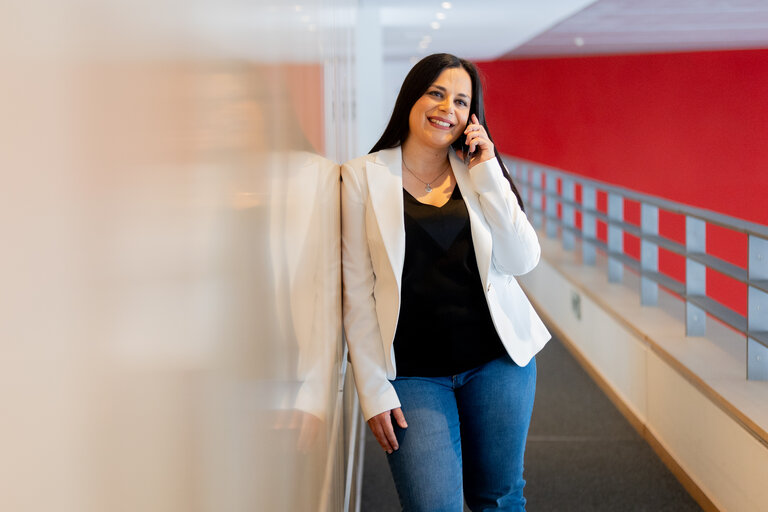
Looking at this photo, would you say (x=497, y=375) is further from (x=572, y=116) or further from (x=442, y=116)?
(x=572, y=116)

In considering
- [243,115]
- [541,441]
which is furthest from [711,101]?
[243,115]

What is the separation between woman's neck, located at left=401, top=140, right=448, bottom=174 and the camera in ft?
6.98

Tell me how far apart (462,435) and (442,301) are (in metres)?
0.34

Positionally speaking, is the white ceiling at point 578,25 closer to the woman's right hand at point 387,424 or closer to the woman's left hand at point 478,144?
the woman's left hand at point 478,144

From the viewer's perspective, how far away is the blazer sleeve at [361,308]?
79.0 inches

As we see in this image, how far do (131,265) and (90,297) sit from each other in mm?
57

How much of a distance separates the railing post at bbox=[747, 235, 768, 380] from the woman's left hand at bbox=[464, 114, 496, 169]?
5.00 ft

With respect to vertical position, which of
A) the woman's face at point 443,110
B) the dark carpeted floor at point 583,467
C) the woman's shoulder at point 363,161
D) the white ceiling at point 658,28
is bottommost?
the dark carpeted floor at point 583,467

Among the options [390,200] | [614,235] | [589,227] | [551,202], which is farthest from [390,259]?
[551,202]

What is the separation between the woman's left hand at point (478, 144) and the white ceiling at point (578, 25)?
6.85 metres

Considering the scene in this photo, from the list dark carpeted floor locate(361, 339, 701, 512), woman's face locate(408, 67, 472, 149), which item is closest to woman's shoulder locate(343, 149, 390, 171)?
woman's face locate(408, 67, 472, 149)

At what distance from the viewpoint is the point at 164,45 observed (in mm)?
444

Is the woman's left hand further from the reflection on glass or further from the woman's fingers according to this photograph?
the reflection on glass

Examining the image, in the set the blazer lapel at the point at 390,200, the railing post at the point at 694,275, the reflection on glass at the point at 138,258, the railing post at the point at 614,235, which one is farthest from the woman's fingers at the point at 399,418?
the railing post at the point at 614,235
